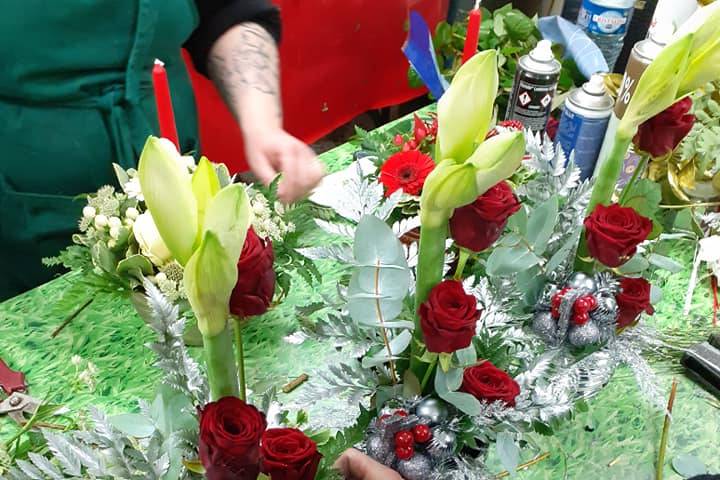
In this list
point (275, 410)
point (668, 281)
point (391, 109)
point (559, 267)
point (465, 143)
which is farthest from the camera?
point (391, 109)

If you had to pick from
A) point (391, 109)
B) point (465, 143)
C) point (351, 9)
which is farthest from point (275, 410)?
point (391, 109)

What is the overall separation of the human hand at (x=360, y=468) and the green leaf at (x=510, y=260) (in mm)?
185

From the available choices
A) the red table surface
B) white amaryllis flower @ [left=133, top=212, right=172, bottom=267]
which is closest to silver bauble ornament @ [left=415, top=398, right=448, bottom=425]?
white amaryllis flower @ [left=133, top=212, right=172, bottom=267]

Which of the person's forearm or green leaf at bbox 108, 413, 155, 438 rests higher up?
the person's forearm

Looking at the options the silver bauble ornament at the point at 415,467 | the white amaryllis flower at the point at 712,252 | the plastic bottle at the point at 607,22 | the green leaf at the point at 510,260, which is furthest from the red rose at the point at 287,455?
the plastic bottle at the point at 607,22

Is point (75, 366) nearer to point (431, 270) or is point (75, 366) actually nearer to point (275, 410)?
point (275, 410)

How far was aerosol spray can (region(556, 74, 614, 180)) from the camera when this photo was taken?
35.8 inches

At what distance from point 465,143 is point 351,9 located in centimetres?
149

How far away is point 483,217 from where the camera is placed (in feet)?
1.49

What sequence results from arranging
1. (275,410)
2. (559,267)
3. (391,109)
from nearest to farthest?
(275,410) < (559,267) < (391,109)

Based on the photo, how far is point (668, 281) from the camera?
36.4 inches

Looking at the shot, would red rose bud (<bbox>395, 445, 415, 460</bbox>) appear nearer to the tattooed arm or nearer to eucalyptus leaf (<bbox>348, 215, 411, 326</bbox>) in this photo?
eucalyptus leaf (<bbox>348, 215, 411, 326</bbox>)

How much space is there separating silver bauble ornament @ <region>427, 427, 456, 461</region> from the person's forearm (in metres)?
0.55

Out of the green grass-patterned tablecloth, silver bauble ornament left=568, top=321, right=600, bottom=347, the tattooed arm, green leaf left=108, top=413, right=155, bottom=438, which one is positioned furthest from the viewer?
the tattooed arm
